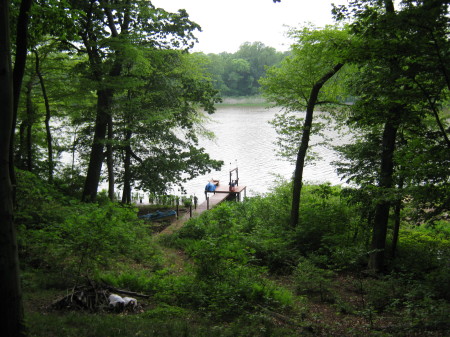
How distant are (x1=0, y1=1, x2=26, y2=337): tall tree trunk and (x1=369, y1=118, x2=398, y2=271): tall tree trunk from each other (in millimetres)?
7828

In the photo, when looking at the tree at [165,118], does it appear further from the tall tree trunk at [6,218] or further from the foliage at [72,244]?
the tall tree trunk at [6,218]

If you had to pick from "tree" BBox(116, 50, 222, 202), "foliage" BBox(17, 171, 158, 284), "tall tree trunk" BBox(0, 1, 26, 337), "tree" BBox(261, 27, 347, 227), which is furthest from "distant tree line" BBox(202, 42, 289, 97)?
"tall tree trunk" BBox(0, 1, 26, 337)

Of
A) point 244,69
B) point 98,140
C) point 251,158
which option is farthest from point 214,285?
point 244,69

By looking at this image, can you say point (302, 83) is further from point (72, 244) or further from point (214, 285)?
point (72, 244)

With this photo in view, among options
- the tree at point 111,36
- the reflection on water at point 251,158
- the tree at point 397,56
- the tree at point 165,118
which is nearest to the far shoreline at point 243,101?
the reflection on water at point 251,158

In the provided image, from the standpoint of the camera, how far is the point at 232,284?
7020mm

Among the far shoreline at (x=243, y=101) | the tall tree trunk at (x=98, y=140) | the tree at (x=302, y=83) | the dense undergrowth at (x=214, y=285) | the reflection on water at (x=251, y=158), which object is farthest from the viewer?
the far shoreline at (x=243, y=101)

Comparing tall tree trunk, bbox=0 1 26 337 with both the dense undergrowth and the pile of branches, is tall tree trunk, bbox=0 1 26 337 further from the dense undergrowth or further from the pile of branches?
the pile of branches

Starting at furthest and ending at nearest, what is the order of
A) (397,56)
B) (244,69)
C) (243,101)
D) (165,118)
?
(243,101) → (244,69) → (165,118) → (397,56)

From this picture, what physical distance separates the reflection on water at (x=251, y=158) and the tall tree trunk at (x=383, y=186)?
8.79 m

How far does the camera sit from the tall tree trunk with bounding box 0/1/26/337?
388 centimetres

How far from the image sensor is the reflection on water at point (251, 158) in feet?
86.0

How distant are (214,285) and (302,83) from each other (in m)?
8.33

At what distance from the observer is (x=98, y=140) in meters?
14.5
